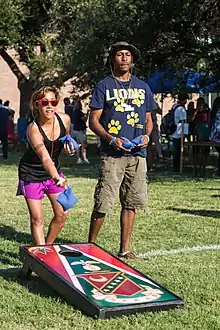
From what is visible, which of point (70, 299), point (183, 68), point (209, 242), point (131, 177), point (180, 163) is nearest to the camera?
point (70, 299)

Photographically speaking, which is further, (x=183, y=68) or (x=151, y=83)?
(x=151, y=83)

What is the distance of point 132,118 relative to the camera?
672 centimetres

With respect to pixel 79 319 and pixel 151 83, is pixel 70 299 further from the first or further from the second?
pixel 151 83

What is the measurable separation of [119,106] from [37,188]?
115cm

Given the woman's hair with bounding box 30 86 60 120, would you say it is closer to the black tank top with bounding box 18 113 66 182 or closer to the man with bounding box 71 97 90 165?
the black tank top with bounding box 18 113 66 182

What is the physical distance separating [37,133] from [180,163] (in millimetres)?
10145

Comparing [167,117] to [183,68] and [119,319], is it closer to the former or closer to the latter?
[183,68]

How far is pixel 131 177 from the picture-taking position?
6945 mm

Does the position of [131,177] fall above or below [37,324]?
above

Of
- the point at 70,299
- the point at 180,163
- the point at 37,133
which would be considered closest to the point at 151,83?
the point at 180,163

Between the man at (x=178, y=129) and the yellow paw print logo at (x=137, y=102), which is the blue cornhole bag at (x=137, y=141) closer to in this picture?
the yellow paw print logo at (x=137, y=102)

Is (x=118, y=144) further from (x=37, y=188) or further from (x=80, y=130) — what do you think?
(x=80, y=130)

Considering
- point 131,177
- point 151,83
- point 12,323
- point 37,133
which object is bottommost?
point 12,323

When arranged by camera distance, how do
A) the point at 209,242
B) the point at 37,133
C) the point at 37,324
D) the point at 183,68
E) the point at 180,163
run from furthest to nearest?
the point at 183,68 < the point at 180,163 < the point at 209,242 < the point at 37,133 < the point at 37,324
